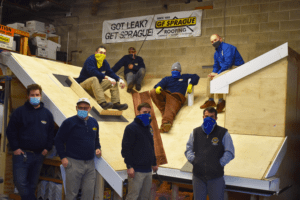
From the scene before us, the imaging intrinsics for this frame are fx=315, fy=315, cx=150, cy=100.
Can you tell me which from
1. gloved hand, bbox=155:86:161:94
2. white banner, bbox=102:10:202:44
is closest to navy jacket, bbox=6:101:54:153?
gloved hand, bbox=155:86:161:94

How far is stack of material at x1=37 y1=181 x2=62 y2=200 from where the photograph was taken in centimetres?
409

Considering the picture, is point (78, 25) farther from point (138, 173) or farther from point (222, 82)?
point (138, 173)

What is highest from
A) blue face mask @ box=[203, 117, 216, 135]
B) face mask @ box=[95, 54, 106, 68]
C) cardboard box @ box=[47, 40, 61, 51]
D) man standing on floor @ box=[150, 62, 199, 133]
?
cardboard box @ box=[47, 40, 61, 51]

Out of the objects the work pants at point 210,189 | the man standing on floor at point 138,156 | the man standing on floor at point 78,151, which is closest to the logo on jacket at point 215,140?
the work pants at point 210,189

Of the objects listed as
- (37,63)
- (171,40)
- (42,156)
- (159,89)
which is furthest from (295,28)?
(42,156)

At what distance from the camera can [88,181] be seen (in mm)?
3395

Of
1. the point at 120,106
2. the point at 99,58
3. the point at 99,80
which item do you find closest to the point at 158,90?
the point at 120,106

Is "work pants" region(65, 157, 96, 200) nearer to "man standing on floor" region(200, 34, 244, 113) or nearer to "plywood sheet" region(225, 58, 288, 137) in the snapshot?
"plywood sheet" region(225, 58, 288, 137)

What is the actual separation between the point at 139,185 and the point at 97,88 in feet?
6.92

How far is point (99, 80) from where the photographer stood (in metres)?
5.07

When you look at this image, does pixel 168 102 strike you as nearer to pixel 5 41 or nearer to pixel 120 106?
pixel 120 106

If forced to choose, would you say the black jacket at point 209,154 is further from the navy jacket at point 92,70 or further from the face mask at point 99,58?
the face mask at point 99,58

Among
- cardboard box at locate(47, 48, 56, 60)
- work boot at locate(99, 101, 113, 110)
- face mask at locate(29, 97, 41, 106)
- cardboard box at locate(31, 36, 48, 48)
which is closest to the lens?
face mask at locate(29, 97, 41, 106)

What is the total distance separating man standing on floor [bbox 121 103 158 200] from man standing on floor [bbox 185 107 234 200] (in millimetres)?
423
